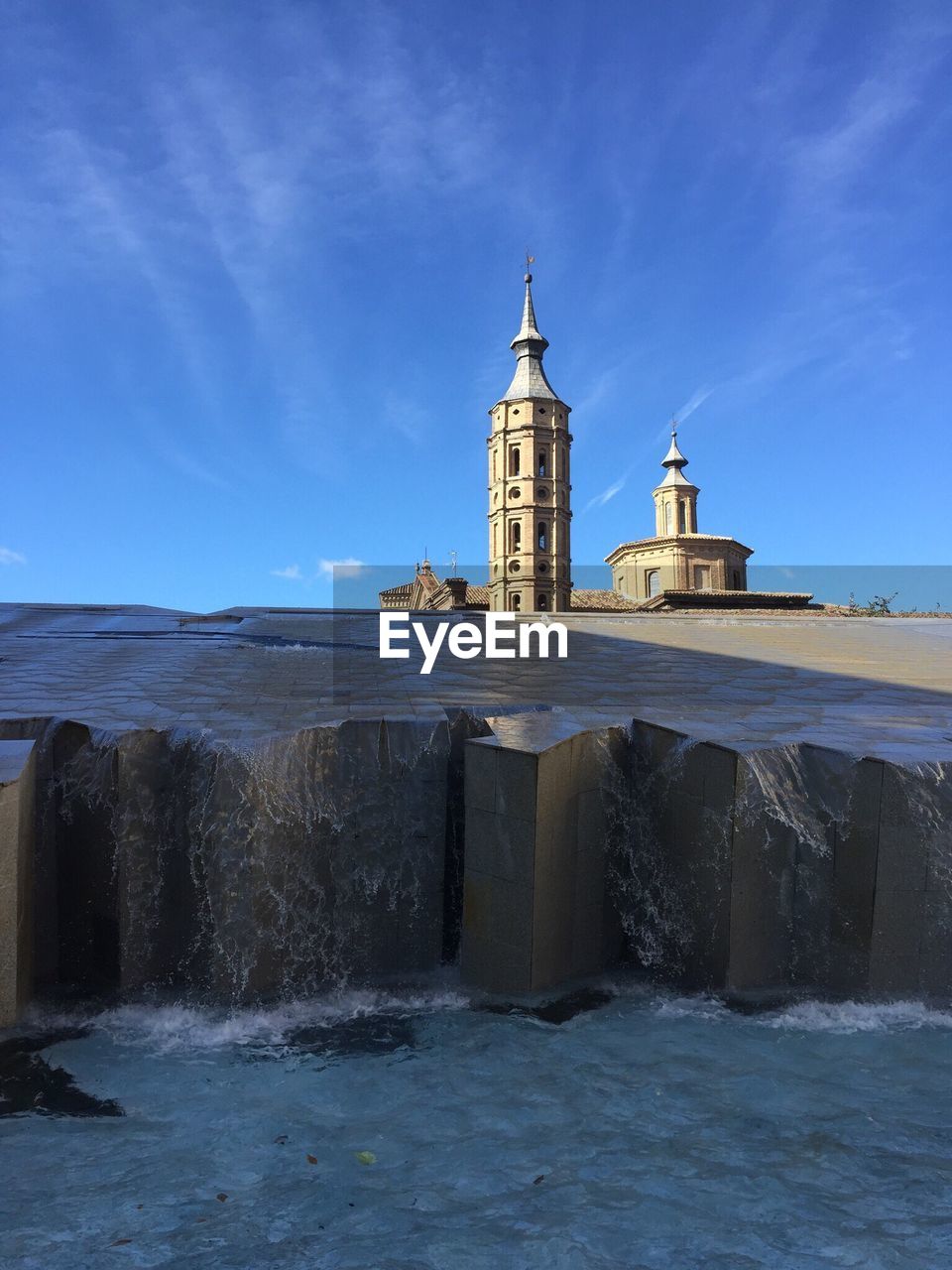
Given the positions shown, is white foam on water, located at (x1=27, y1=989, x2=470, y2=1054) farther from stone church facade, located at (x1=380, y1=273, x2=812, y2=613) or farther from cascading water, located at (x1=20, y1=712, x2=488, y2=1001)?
stone church facade, located at (x1=380, y1=273, x2=812, y2=613)

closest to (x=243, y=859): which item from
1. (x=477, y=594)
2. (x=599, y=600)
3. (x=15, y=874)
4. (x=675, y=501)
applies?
(x=15, y=874)

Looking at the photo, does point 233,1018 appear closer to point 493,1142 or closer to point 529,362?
point 493,1142

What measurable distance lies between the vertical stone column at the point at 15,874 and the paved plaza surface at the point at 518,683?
519 millimetres

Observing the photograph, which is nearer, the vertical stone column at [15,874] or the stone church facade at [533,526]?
the vertical stone column at [15,874]

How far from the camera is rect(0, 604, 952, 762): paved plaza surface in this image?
14.9 ft

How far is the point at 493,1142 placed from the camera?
2826 millimetres

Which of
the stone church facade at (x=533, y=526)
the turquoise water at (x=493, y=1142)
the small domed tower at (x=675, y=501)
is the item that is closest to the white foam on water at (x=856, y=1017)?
the turquoise water at (x=493, y=1142)

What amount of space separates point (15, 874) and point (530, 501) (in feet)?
116

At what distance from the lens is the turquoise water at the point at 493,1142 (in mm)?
2352

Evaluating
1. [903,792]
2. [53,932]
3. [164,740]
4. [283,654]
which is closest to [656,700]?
[903,792]

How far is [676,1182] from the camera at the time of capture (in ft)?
8.57

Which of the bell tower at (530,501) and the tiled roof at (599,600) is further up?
the bell tower at (530,501)

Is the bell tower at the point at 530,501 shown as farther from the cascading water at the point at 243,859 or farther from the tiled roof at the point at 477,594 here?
the cascading water at the point at 243,859

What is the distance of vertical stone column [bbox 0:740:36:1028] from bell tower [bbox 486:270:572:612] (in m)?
33.2
